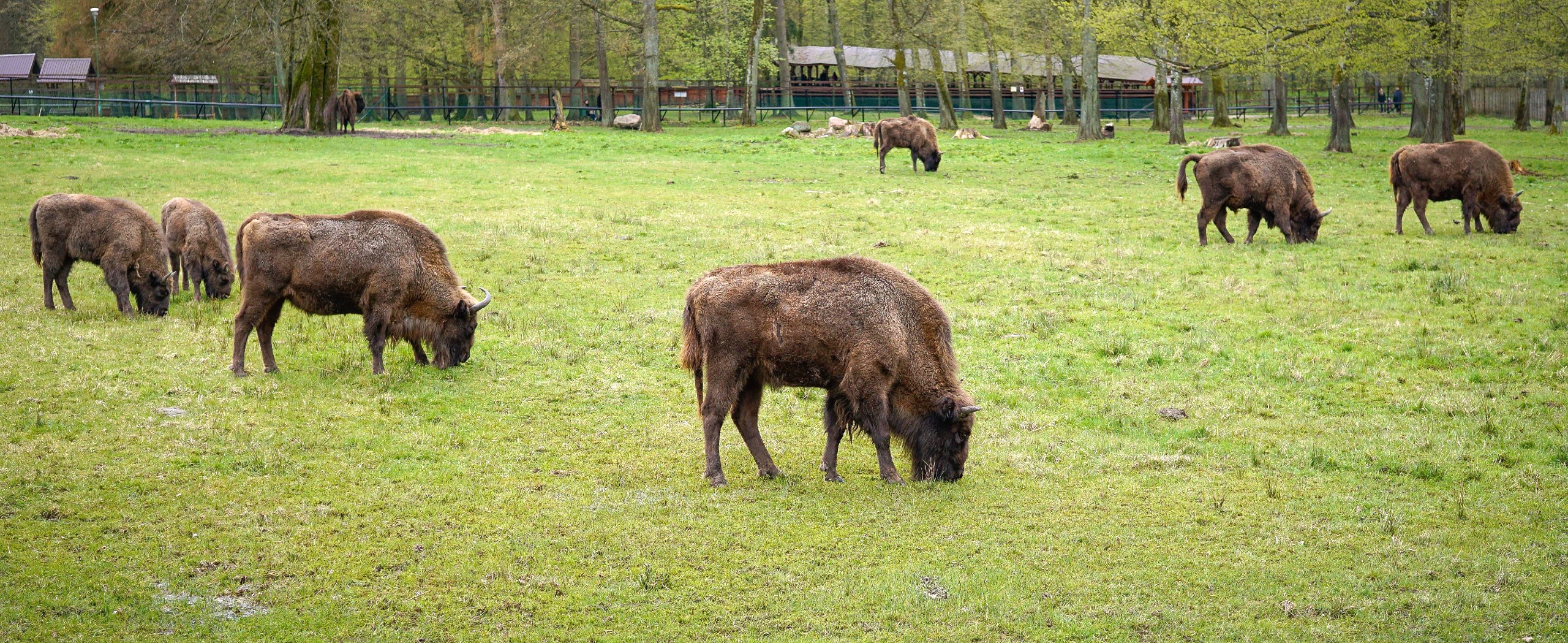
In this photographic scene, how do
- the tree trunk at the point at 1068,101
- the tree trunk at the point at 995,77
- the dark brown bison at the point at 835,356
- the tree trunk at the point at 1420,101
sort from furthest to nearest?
the tree trunk at the point at 1068,101
the tree trunk at the point at 995,77
the tree trunk at the point at 1420,101
the dark brown bison at the point at 835,356

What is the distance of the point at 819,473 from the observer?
897cm

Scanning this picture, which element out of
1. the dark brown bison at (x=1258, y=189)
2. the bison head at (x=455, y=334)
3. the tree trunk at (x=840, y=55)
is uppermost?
the tree trunk at (x=840, y=55)

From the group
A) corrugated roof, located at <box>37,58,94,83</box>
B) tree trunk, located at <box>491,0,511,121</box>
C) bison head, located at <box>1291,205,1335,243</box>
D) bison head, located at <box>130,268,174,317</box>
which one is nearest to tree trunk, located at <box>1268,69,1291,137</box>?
bison head, located at <box>1291,205,1335,243</box>

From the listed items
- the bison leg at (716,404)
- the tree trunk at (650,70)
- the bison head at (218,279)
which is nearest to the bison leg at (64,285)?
the bison head at (218,279)

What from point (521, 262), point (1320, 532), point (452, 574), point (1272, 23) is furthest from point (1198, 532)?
point (1272, 23)

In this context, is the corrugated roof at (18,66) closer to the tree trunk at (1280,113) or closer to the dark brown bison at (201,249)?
the dark brown bison at (201,249)

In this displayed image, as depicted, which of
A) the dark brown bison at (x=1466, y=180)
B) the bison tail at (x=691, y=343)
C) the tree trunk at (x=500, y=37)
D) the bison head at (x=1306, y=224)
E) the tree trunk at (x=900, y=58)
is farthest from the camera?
the tree trunk at (x=500, y=37)

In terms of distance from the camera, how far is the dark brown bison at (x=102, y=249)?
46.1ft

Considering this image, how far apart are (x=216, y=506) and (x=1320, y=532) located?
7.46m

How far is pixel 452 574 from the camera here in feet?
22.6

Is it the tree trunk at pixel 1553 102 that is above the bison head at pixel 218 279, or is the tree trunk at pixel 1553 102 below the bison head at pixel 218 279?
above

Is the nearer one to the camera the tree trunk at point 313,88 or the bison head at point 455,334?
the bison head at point 455,334

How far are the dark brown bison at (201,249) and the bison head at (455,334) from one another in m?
5.10

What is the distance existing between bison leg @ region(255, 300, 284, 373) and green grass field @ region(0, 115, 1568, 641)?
288 millimetres
